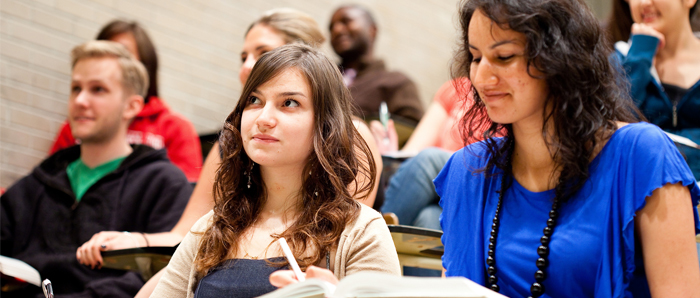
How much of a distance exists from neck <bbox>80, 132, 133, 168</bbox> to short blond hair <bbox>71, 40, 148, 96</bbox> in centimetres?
22

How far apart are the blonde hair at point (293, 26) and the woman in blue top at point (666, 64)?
0.92 m

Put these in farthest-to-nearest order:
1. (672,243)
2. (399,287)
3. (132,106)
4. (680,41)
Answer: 1. (132,106)
2. (680,41)
3. (672,243)
4. (399,287)

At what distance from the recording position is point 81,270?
1.99 meters

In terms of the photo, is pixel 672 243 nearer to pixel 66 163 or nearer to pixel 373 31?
pixel 66 163

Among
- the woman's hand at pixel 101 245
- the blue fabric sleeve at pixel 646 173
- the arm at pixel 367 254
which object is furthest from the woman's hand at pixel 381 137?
the blue fabric sleeve at pixel 646 173

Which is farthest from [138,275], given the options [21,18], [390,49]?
[390,49]

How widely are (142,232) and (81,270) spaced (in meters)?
0.20

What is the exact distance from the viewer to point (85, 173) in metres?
2.28

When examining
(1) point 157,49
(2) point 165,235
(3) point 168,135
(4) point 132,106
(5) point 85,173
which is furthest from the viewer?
(1) point 157,49

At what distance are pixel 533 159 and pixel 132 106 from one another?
1.61 metres

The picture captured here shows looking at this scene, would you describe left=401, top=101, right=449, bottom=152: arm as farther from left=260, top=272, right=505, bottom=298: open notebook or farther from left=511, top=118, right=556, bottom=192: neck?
left=260, top=272, right=505, bottom=298: open notebook

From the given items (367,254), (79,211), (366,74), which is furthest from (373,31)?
(367,254)

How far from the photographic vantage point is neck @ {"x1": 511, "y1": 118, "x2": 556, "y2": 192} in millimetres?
1238

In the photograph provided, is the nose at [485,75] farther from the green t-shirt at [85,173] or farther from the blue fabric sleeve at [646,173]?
the green t-shirt at [85,173]
